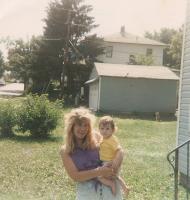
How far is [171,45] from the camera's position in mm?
74750

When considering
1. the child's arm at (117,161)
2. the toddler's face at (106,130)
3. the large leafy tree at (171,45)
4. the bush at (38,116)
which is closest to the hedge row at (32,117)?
the bush at (38,116)

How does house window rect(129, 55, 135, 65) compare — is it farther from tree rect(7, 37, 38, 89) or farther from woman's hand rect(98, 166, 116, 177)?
woman's hand rect(98, 166, 116, 177)

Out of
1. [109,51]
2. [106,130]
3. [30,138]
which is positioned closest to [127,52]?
[109,51]

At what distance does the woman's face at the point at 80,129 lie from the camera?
4141mm

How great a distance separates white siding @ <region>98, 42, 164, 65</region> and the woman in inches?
2215

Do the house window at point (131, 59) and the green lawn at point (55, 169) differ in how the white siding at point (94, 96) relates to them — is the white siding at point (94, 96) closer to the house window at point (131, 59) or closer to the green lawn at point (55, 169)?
the green lawn at point (55, 169)

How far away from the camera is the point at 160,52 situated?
63.0 meters

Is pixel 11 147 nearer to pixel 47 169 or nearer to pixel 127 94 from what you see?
pixel 47 169

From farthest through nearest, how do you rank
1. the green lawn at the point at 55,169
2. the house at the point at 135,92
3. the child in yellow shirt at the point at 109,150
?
the house at the point at 135,92, the green lawn at the point at 55,169, the child in yellow shirt at the point at 109,150

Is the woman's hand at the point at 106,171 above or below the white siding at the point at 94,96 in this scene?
above

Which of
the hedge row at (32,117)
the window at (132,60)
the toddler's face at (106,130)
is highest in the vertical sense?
the toddler's face at (106,130)

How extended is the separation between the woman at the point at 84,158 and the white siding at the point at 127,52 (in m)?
56.3

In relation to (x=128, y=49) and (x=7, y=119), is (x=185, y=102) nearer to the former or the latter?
(x=7, y=119)

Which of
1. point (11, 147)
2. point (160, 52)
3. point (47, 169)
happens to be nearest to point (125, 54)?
point (160, 52)
